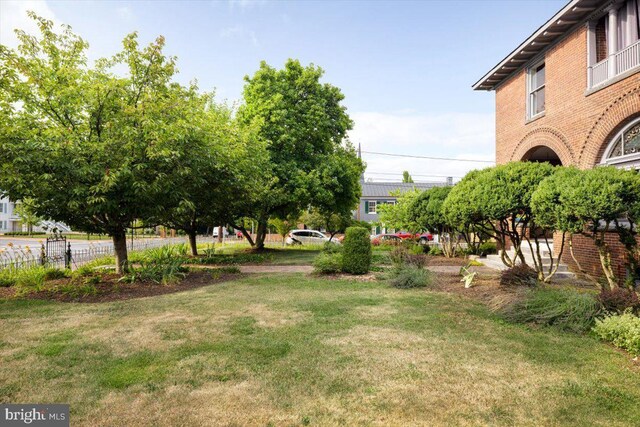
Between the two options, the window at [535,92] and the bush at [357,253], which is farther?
the window at [535,92]

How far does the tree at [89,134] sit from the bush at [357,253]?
5.39 meters

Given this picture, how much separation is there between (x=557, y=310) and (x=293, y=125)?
58.1ft

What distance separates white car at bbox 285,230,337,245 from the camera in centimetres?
2916

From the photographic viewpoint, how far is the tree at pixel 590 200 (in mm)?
6434

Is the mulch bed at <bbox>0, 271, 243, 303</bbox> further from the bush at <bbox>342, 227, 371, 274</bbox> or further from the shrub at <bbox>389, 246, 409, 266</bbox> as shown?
the shrub at <bbox>389, 246, 409, 266</bbox>

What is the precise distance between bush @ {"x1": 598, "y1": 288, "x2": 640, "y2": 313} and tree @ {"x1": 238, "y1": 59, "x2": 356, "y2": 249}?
15.2 m

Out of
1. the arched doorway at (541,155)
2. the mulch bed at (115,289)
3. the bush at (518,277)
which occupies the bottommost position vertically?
the mulch bed at (115,289)

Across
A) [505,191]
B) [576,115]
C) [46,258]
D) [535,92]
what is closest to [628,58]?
[576,115]

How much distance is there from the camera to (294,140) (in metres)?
21.1

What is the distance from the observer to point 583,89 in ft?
35.5

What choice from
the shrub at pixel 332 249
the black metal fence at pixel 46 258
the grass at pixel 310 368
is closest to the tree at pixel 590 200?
the grass at pixel 310 368

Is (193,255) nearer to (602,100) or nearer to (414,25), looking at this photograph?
(414,25)

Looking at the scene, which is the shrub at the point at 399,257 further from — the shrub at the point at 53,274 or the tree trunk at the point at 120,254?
the shrub at the point at 53,274

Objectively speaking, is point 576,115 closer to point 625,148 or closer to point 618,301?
point 625,148
